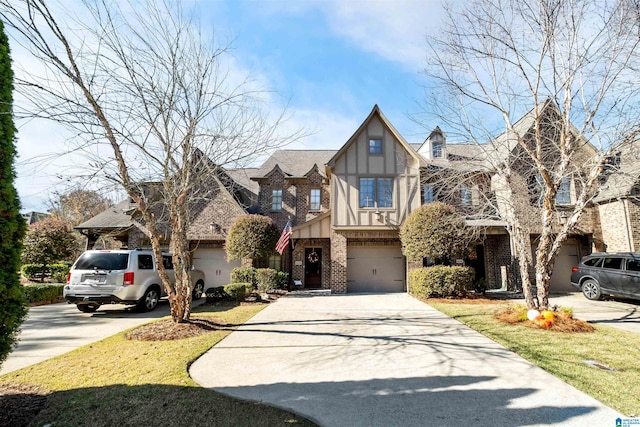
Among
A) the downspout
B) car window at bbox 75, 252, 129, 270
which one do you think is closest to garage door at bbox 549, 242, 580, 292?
the downspout

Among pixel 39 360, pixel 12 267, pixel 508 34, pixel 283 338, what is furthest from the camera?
pixel 508 34

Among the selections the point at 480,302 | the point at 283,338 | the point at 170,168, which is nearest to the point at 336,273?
the point at 480,302

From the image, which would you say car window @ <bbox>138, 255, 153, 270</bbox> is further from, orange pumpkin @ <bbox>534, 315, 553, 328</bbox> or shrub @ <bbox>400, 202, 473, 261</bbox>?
orange pumpkin @ <bbox>534, 315, 553, 328</bbox>

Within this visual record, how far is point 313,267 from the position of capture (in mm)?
18125

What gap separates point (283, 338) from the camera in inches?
271

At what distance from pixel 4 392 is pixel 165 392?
2.03 metres

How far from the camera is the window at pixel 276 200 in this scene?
1886cm

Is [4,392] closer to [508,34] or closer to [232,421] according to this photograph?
[232,421]

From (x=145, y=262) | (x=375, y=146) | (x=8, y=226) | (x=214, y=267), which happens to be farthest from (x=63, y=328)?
(x=375, y=146)

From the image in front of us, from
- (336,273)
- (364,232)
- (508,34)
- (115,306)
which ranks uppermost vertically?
(508,34)

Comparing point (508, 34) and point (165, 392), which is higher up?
point (508, 34)

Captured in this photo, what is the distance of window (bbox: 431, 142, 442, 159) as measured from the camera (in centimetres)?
1925

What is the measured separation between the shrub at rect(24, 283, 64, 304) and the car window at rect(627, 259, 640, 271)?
21416 millimetres

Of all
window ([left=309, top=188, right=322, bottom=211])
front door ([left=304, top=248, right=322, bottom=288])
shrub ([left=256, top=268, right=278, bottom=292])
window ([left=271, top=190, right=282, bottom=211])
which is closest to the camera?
shrub ([left=256, top=268, right=278, bottom=292])
